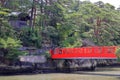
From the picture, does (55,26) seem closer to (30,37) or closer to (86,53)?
(30,37)

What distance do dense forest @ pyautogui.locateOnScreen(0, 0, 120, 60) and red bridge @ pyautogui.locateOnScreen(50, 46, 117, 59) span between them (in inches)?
124

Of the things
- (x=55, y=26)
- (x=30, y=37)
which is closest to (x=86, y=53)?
(x=30, y=37)

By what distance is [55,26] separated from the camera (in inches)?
1585

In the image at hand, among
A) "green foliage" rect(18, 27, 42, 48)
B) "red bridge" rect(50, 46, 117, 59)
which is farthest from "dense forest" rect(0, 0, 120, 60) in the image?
"red bridge" rect(50, 46, 117, 59)

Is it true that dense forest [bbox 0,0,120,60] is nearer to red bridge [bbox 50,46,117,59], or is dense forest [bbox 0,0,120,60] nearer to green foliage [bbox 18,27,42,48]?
green foliage [bbox 18,27,42,48]

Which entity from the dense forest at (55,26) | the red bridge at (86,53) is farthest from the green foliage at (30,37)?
the red bridge at (86,53)

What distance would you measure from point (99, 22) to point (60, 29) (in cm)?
738

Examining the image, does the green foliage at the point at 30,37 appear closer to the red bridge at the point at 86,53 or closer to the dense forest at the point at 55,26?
the dense forest at the point at 55,26

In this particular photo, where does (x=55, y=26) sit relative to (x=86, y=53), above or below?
above

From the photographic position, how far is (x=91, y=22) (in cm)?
4669

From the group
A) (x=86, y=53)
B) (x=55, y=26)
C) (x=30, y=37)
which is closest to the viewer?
(x=86, y=53)

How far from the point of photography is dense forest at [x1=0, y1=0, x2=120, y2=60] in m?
32.1

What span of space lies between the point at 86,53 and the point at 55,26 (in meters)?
10.1

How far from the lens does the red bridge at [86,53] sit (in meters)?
29.2
